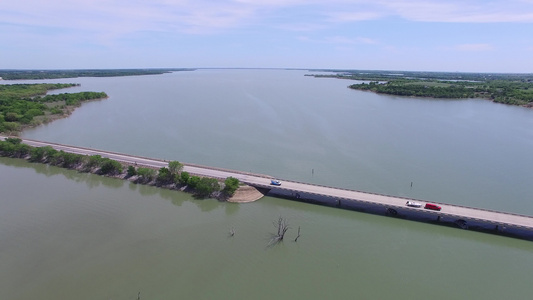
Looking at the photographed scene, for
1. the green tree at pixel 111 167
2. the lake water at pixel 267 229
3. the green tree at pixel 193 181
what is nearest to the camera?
the lake water at pixel 267 229

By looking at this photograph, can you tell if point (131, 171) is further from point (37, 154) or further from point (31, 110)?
point (31, 110)

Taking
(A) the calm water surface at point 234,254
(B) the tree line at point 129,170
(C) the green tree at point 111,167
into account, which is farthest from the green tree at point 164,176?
(C) the green tree at point 111,167

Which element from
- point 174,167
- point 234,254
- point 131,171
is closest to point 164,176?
point 174,167

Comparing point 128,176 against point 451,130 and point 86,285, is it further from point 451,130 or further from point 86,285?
point 451,130

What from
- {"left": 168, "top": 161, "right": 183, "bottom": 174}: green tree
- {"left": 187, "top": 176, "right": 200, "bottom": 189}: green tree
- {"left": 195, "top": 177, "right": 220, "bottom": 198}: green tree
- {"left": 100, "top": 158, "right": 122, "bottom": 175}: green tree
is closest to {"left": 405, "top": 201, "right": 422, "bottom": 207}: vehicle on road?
{"left": 195, "top": 177, "right": 220, "bottom": 198}: green tree

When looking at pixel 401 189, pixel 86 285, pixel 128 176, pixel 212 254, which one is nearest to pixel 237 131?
pixel 128 176

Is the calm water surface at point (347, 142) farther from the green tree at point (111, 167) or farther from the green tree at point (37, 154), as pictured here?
the green tree at point (37, 154)
